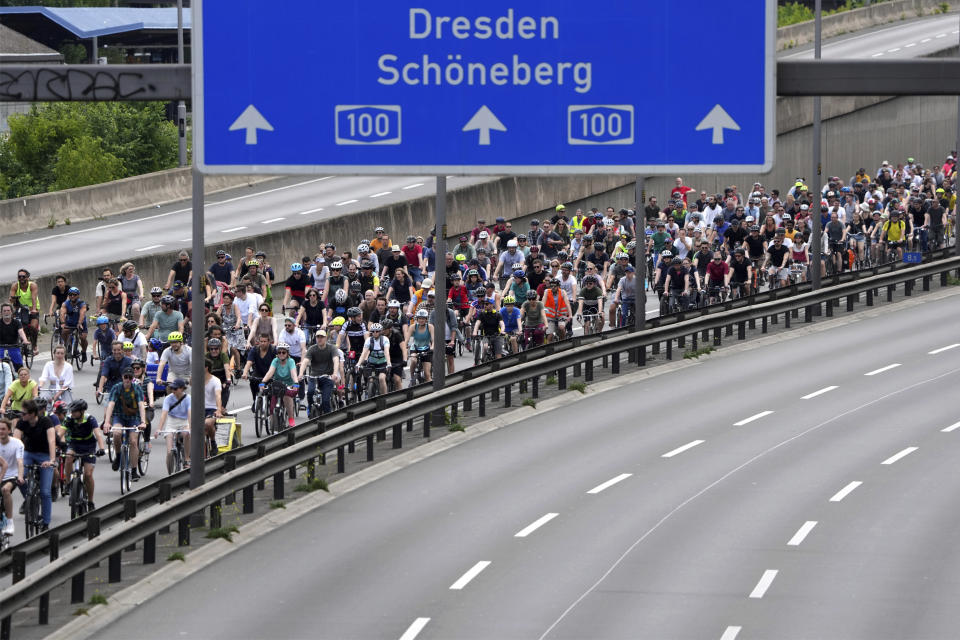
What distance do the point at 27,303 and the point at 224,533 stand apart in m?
14.5

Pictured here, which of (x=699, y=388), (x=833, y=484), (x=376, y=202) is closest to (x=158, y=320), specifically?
(x=699, y=388)

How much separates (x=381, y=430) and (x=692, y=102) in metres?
9.06

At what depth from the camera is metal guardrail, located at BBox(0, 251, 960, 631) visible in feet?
54.7

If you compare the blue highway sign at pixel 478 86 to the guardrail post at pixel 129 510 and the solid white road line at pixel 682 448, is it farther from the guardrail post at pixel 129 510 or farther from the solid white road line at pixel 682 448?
the solid white road line at pixel 682 448

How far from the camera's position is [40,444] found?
20625 millimetres

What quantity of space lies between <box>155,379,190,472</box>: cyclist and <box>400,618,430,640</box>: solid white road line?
6.67 metres

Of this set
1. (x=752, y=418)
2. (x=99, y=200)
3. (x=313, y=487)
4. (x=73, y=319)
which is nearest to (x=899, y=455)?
(x=752, y=418)

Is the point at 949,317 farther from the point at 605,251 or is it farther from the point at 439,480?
the point at 439,480

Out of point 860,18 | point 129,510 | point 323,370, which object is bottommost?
point 129,510

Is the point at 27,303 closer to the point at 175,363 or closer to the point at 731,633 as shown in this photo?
the point at 175,363

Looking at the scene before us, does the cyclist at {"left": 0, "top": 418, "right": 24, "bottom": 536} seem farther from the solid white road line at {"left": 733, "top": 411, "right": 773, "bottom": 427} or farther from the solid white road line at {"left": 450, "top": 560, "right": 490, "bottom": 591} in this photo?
the solid white road line at {"left": 733, "top": 411, "right": 773, "bottom": 427}

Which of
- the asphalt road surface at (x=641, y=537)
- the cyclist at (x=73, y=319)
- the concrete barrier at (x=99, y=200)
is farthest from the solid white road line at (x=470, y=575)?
the concrete barrier at (x=99, y=200)

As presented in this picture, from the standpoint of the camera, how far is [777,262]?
36.9 m

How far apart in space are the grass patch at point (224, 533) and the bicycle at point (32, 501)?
202cm
